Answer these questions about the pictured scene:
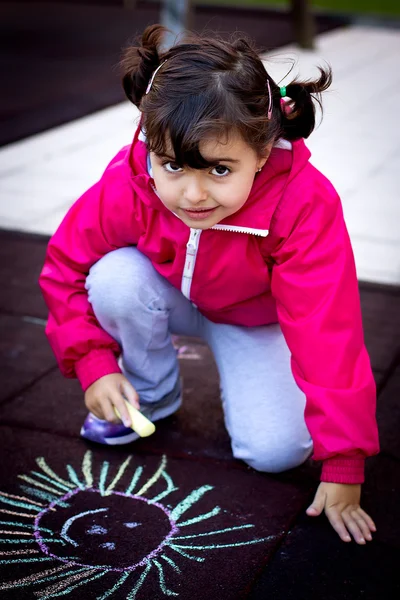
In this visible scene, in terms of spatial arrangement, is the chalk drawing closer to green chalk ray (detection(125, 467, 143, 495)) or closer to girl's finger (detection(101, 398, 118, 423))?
green chalk ray (detection(125, 467, 143, 495))

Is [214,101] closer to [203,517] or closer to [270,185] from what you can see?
[270,185]

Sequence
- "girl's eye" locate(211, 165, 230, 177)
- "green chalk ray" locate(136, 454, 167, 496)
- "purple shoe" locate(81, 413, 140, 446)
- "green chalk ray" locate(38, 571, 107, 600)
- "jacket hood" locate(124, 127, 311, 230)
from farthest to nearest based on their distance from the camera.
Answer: "purple shoe" locate(81, 413, 140, 446) < "green chalk ray" locate(136, 454, 167, 496) < "jacket hood" locate(124, 127, 311, 230) < "girl's eye" locate(211, 165, 230, 177) < "green chalk ray" locate(38, 571, 107, 600)

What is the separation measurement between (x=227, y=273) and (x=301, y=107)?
0.33 m

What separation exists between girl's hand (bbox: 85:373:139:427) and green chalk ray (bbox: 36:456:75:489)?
0.14 metres

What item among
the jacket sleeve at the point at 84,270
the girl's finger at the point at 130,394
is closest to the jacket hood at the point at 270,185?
the jacket sleeve at the point at 84,270

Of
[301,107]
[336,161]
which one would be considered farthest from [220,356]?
[336,161]

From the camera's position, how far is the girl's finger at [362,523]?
1.57 m

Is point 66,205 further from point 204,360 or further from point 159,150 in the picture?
point 159,150

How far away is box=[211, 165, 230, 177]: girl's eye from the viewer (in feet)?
4.92

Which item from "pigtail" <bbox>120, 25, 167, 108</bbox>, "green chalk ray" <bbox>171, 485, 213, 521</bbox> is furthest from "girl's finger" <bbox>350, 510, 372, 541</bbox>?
"pigtail" <bbox>120, 25, 167, 108</bbox>

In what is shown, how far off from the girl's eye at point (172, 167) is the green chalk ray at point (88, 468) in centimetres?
62

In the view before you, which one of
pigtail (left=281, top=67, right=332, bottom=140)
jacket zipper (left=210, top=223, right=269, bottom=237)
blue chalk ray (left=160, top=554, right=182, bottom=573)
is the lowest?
blue chalk ray (left=160, top=554, right=182, bottom=573)

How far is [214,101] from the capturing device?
57.4 inches

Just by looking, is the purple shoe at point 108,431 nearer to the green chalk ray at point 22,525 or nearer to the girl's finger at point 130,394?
the girl's finger at point 130,394
